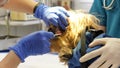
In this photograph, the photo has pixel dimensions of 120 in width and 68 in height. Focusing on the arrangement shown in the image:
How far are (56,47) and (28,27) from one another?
1.54 meters

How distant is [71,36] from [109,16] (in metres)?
0.50

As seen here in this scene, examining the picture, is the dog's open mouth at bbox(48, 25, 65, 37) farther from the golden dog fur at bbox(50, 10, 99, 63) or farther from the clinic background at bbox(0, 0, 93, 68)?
the clinic background at bbox(0, 0, 93, 68)

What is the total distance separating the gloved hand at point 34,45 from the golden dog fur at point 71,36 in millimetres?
38

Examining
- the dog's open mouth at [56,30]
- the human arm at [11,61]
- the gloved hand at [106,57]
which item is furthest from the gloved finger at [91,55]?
the human arm at [11,61]

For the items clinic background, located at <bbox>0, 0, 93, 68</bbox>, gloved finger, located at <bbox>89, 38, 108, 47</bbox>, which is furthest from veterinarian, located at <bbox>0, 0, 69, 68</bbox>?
clinic background, located at <bbox>0, 0, 93, 68</bbox>

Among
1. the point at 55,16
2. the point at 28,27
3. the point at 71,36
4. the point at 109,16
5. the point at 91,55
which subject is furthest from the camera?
the point at 28,27

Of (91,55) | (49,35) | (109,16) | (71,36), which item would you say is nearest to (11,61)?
(49,35)

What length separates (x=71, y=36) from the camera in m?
1.26

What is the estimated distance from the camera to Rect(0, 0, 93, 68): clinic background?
77.4 inches

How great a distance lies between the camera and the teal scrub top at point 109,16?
160 cm

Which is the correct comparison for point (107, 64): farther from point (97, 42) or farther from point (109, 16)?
point (109, 16)

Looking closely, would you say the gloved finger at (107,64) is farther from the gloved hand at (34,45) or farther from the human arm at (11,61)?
the human arm at (11,61)

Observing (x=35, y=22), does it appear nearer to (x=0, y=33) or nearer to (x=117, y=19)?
(x=0, y=33)

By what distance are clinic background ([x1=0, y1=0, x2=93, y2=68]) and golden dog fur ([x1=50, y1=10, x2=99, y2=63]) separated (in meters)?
0.58
